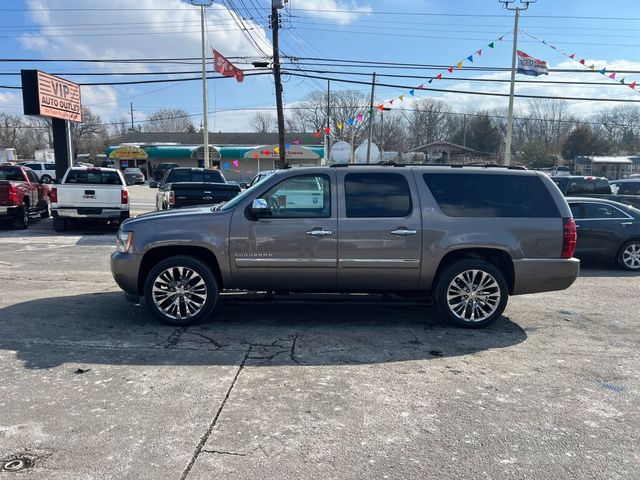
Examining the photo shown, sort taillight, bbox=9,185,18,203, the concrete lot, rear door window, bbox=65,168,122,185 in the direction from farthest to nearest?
Answer: 1. rear door window, bbox=65,168,122,185
2. taillight, bbox=9,185,18,203
3. the concrete lot

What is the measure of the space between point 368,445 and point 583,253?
27.4 feet

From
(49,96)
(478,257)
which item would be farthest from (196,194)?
(49,96)

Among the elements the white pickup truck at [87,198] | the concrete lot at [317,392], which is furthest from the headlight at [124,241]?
the white pickup truck at [87,198]

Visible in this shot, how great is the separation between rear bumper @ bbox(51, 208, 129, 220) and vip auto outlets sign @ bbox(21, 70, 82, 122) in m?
5.75

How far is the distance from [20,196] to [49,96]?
234 inches

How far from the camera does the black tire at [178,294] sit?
5477 millimetres

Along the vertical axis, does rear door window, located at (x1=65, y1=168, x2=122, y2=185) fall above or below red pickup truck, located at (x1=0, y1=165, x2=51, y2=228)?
above

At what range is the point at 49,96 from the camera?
17.6 metres

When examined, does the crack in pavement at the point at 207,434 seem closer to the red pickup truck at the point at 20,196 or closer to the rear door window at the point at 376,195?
the rear door window at the point at 376,195

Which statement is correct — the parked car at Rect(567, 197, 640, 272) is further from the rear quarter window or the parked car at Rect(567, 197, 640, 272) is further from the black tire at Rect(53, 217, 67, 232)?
the black tire at Rect(53, 217, 67, 232)

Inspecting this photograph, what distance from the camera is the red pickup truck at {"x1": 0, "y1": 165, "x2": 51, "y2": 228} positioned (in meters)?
13.0

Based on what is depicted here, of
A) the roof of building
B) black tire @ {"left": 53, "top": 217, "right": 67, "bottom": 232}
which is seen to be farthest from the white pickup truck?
the roof of building

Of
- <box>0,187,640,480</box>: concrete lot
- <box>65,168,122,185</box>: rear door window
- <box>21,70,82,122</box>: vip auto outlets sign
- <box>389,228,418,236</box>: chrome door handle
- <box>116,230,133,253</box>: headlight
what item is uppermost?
<box>21,70,82,122</box>: vip auto outlets sign

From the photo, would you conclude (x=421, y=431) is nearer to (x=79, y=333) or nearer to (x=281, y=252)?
(x=281, y=252)
